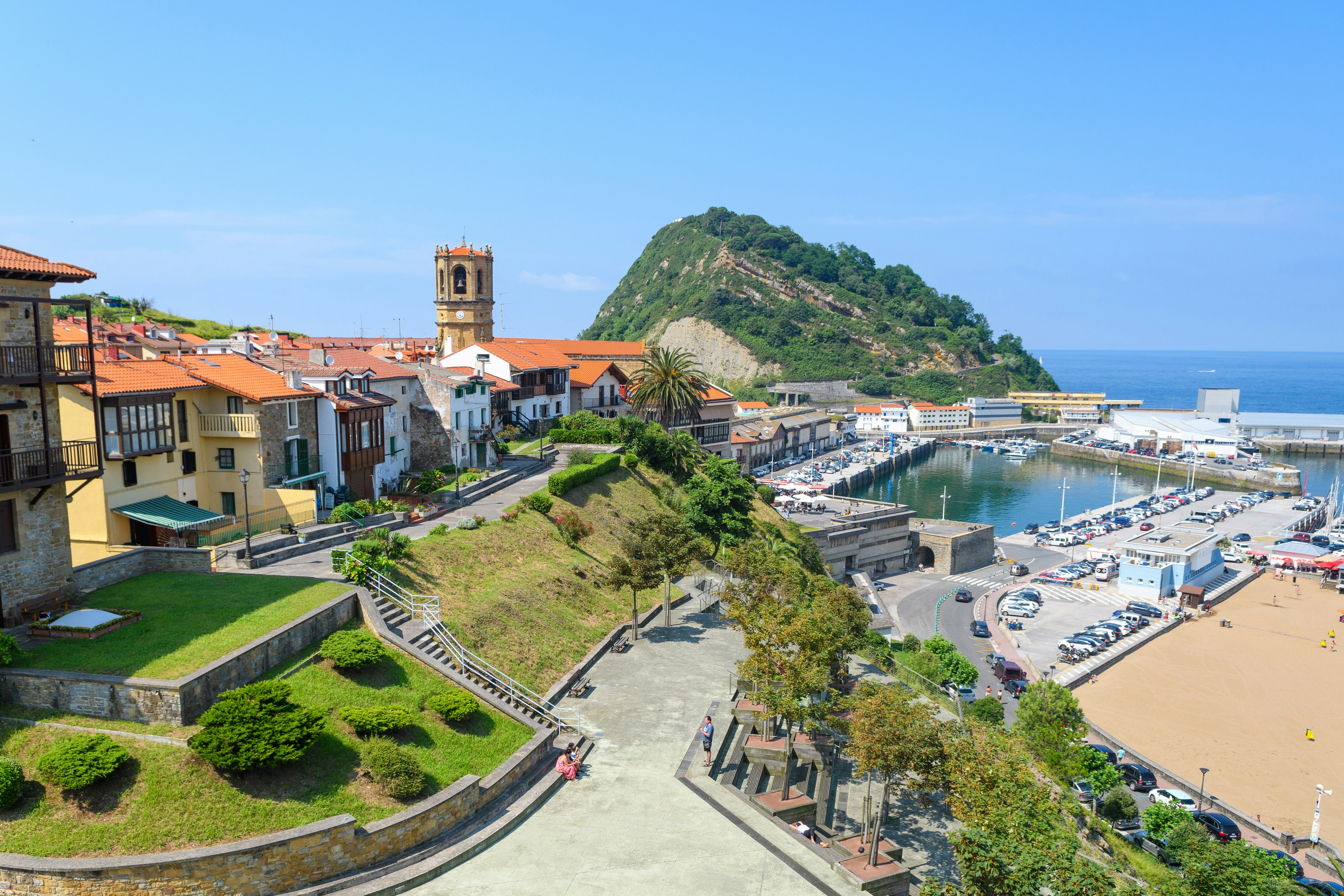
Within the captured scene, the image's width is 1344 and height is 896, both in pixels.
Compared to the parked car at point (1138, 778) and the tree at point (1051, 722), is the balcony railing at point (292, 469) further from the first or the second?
the parked car at point (1138, 778)

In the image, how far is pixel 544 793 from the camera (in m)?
21.4

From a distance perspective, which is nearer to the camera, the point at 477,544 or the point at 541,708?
the point at 541,708

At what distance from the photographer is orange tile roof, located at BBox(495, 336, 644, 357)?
9062 centimetres

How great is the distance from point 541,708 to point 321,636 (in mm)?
6811

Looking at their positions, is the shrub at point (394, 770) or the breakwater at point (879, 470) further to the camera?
the breakwater at point (879, 470)

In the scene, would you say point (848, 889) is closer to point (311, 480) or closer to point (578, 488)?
point (311, 480)

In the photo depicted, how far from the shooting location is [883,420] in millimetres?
186000

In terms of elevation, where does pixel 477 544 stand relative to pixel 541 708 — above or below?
above

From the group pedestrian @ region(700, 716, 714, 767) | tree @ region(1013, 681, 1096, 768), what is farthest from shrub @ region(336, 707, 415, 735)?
tree @ region(1013, 681, 1096, 768)

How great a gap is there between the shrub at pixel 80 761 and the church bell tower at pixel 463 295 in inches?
2271

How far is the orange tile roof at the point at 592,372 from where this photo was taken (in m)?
76.3

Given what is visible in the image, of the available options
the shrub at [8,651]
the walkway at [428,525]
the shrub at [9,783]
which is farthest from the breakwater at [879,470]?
the shrub at [9,783]

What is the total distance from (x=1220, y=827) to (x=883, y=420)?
155480mm

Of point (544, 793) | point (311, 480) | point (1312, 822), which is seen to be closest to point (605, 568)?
point (311, 480)
